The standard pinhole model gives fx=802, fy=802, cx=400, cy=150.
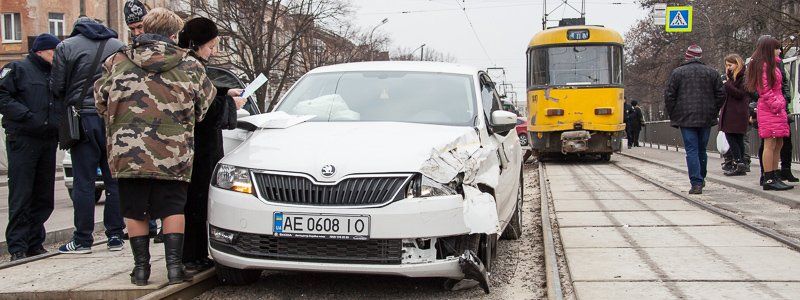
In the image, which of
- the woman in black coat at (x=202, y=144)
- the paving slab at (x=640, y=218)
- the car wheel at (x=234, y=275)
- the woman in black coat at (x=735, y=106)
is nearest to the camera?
the car wheel at (x=234, y=275)

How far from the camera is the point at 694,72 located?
9.90 m

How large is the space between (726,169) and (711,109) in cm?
346

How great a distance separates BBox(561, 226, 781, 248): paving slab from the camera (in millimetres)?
6125

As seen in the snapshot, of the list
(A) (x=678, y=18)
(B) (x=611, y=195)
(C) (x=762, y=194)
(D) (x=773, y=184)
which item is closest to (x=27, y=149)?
(B) (x=611, y=195)

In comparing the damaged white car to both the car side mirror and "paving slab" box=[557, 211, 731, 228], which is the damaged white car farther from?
"paving slab" box=[557, 211, 731, 228]

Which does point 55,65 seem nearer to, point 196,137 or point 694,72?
point 196,137

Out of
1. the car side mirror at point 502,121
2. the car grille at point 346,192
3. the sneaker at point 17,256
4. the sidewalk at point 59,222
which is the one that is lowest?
the sidewalk at point 59,222

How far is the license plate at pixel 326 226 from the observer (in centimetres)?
432

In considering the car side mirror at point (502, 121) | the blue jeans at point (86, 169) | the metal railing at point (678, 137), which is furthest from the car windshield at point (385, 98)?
the metal railing at point (678, 137)

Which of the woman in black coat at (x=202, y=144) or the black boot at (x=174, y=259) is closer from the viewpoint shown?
the black boot at (x=174, y=259)

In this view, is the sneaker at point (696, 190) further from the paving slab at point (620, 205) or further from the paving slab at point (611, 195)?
the paving slab at point (620, 205)

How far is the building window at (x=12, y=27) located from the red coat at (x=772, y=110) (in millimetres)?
36052

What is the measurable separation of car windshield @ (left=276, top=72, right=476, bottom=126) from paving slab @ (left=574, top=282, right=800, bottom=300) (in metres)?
1.48

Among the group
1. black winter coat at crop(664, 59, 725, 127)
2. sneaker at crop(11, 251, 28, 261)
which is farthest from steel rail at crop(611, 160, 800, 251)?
sneaker at crop(11, 251, 28, 261)
